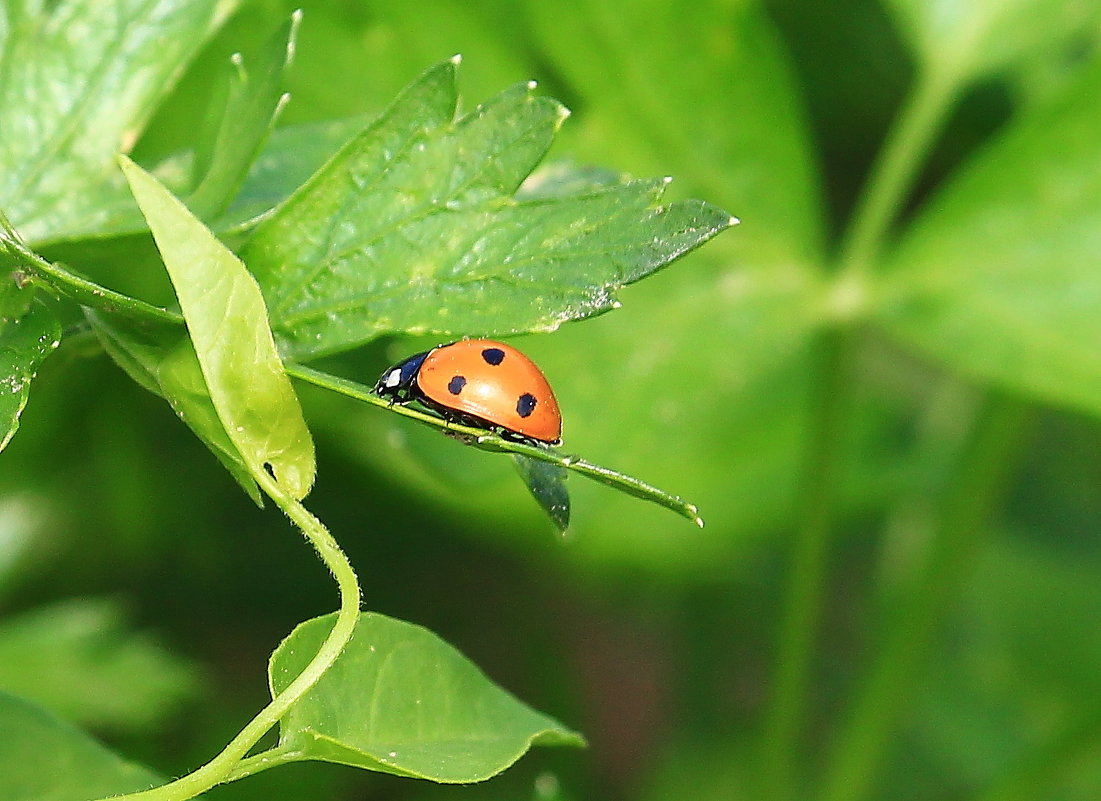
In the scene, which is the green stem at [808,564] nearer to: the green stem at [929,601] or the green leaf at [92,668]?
the green stem at [929,601]

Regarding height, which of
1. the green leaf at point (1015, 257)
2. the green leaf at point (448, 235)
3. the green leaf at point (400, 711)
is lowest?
the green leaf at point (400, 711)

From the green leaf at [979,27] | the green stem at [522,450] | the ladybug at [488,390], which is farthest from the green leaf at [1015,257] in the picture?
the green stem at [522,450]

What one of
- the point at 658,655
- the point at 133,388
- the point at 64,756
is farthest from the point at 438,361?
the point at 658,655

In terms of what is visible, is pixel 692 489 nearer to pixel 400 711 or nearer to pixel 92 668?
pixel 92 668

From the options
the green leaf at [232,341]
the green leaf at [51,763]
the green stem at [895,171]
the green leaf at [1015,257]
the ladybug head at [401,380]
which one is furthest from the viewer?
the green stem at [895,171]

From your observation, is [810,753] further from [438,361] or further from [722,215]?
[722,215]

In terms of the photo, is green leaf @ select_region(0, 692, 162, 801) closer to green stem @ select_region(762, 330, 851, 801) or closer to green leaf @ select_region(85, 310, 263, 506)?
green leaf @ select_region(85, 310, 263, 506)
